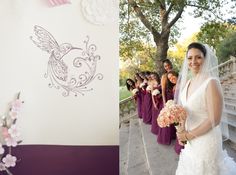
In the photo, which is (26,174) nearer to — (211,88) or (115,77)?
(115,77)

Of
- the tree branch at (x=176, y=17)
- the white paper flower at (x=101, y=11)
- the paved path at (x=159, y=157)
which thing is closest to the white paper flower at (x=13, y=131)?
the white paper flower at (x=101, y=11)

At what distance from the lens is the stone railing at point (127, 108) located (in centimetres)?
554

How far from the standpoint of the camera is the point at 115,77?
2.20 metres

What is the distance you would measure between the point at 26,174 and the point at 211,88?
1.32m

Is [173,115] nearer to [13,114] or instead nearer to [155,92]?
[13,114]

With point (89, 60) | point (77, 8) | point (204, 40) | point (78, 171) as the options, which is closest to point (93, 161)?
point (78, 171)

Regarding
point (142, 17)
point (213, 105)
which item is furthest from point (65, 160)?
point (142, 17)

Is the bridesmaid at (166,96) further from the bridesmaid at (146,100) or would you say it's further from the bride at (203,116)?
the bride at (203,116)

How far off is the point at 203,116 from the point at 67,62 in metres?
0.92

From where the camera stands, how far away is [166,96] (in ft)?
11.4

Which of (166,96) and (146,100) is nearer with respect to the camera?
(166,96)

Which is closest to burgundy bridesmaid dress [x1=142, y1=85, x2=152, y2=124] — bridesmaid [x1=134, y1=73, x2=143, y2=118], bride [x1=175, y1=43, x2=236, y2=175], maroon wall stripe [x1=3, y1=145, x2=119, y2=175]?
bridesmaid [x1=134, y1=73, x2=143, y2=118]

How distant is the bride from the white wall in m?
0.61

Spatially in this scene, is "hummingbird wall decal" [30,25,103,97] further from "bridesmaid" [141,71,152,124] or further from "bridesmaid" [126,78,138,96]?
"bridesmaid" [126,78,138,96]
